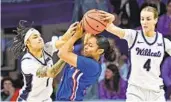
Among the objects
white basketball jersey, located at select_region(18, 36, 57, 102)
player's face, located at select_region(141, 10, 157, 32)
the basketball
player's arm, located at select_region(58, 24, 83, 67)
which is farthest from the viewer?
white basketball jersey, located at select_region(18, 36, 57, 102)

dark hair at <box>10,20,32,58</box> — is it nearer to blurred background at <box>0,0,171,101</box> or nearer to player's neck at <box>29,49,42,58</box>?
player's neck at <box>29,49,42,58</box>

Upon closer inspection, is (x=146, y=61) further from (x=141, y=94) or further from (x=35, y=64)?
(x=35, y=64)

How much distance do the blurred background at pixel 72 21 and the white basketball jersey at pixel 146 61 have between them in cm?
215

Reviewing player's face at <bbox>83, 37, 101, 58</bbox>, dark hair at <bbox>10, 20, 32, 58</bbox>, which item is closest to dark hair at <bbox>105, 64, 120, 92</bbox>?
dark hair at <bbox>10, 20, 32, 58</bbox>

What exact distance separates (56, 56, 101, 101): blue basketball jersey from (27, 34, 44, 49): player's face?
73 centimetres

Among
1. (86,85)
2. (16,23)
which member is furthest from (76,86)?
(16,23)

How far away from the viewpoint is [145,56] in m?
7.15

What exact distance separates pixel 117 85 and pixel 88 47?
350cm

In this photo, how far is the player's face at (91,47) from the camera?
639 cm

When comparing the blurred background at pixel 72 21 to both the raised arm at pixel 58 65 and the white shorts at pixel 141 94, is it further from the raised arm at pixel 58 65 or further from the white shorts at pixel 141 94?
the raised arm at pixel 58 65

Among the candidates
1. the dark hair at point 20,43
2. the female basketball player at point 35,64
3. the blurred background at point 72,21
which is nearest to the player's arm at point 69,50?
the female basketball player at point 35,64

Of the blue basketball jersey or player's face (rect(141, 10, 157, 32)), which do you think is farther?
player's face (rect(141, 10, 157, 32))

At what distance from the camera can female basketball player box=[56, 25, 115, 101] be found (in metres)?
6.27

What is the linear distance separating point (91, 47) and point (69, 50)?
0.25m
